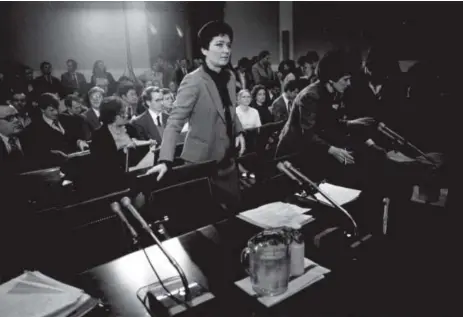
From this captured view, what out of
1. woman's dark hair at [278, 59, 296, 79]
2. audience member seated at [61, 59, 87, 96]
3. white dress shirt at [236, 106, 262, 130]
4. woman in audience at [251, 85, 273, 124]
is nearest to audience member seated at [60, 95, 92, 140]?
white dress shirt at [236, 106, 262, 130]

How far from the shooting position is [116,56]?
31.0 ft

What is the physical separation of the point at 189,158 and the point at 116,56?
7.62 metres

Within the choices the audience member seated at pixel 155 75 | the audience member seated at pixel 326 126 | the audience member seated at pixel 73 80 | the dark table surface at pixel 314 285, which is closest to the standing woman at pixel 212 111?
the audience member seated at pixel 326 126

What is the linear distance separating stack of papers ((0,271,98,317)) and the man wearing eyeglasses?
244 centimetres

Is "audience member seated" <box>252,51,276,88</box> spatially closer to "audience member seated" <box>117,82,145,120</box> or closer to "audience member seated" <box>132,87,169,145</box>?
"audience member seated" <box>117,82,145,120</box>

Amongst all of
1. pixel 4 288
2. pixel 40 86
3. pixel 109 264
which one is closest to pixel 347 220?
pixel 109 264

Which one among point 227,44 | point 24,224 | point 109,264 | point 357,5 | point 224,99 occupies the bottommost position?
point 109,264

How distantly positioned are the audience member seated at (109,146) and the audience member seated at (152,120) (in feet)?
1.45

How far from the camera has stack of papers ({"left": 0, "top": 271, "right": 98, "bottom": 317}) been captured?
116 centimetres

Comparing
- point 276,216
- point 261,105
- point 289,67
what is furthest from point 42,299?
point 289,67

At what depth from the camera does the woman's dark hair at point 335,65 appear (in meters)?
2.97

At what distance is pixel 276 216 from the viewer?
183 centimetres

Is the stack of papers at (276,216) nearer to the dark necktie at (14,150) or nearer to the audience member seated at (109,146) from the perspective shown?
the audience member seated at (109,146)

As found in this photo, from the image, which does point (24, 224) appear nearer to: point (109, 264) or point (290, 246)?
point (109, 264)
